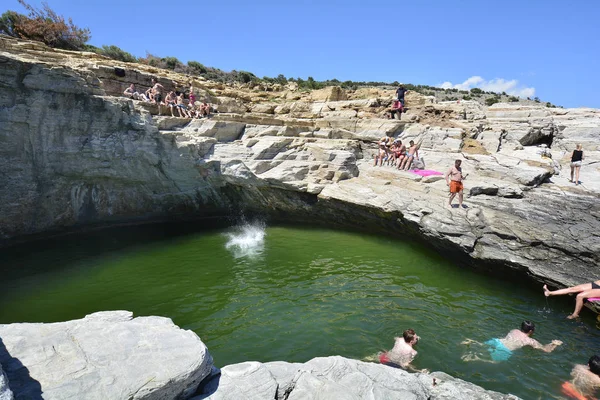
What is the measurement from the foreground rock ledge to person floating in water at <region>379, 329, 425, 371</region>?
4.21 feet

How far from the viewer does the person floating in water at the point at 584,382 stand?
19.6 ft

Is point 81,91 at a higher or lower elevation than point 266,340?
higher

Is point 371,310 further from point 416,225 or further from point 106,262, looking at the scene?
point 106,262

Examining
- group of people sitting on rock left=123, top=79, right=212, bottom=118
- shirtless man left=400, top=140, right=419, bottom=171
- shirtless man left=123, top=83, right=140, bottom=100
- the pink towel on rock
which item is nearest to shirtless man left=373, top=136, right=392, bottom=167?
shirtless man left=400, top=140, right=419, bottom=171

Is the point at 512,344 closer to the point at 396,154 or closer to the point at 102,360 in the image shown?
the point at 102,360

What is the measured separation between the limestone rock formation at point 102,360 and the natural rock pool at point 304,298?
8.42ft

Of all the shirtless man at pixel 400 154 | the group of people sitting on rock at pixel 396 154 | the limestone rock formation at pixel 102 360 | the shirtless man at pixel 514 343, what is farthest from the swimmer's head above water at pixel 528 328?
the shirtless man at pixel 400 154

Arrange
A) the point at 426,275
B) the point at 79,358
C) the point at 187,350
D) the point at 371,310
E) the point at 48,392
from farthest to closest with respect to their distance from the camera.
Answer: the point at 426,275
the point at 371,310
the point at 187,350
the point at 79,358
the point at 48,392

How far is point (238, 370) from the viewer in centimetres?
468

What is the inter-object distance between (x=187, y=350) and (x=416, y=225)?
986 cm

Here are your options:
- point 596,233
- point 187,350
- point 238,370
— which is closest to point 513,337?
point 596,233

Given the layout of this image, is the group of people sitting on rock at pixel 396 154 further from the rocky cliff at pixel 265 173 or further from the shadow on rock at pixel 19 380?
the shadow on rock at pixel 19 380

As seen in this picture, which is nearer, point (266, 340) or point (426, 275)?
point (266, 340)

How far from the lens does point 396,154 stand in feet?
51.9
